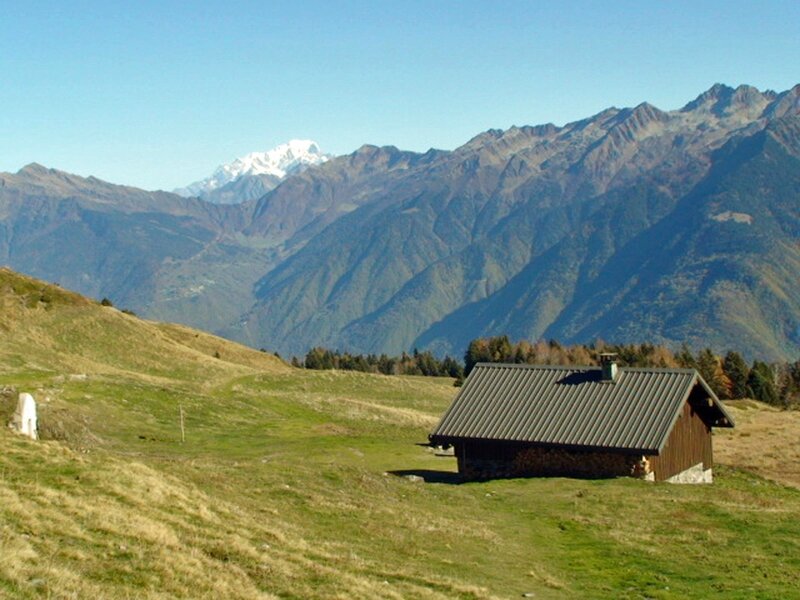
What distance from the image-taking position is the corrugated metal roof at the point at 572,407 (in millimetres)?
45500

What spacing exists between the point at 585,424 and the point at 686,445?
232 inches

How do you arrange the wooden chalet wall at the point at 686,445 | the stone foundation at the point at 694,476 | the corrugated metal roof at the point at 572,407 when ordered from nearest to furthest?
the corrugated metal roof at the point at 572,407
the wooden chalet wall at the point at 686,445
the stone foundation at the point at 694,476

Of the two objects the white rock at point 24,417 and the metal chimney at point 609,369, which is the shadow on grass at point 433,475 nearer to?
the metal chimney at point 609,369

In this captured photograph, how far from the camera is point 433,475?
49688mm

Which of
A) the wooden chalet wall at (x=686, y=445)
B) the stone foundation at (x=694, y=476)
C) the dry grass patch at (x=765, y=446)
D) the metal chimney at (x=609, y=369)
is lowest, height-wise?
the dry grass patch at (x=765, y=446)

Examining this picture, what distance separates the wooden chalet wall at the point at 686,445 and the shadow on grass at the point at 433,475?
31.3 ft

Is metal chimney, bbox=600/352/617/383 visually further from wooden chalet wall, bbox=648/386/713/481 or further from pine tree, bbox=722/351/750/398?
pine tree, bbox=722/351/750/398

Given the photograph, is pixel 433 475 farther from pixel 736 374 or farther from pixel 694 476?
pixel 736 374

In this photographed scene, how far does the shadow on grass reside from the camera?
47562 millimetres

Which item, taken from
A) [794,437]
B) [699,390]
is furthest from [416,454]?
[794,437]

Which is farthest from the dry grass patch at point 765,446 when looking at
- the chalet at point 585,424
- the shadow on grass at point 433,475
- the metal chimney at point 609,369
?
the shadow on grass at point 433,475

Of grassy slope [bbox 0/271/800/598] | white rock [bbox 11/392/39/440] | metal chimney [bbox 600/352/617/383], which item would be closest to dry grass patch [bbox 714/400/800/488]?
grassy slope [bbox 0/271/800/598]

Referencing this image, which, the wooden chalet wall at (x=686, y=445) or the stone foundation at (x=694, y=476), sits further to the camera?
the stone foundation at (x=694, y=476)

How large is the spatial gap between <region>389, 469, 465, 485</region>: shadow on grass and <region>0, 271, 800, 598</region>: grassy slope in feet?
0.94
